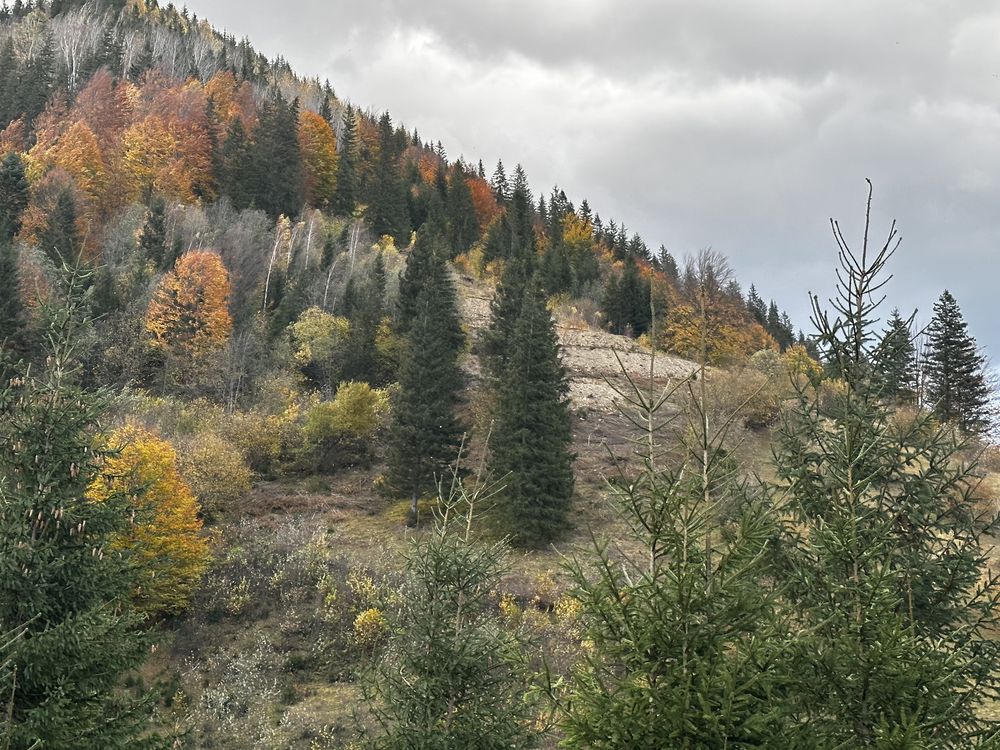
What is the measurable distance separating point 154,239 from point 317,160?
Answer: 34.6m

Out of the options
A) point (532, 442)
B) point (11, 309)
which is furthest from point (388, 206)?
point (532, 442)

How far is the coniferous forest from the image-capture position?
5.52 meters

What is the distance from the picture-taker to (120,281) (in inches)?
1843

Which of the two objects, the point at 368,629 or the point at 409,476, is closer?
the point at 368,629

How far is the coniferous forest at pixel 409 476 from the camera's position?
5523 millimetres

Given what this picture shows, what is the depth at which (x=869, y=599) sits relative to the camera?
606 cm

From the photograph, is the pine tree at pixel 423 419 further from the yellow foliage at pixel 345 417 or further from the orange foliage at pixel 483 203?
the orange foliage at pixel 483 203

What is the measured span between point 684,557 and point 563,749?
1.85 m

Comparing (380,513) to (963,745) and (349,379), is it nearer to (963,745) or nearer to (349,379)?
(349,379)

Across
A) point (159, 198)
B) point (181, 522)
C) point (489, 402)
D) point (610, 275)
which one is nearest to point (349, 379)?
point (489, 402)

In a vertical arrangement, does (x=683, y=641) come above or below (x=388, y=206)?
below

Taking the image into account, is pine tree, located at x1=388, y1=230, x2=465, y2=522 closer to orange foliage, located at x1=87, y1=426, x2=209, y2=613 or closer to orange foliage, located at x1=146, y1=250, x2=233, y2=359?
orange foliage, located at x1=87, y1=426, x2=209, y2=613

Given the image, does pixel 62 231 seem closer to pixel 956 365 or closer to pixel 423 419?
pixel 423 419

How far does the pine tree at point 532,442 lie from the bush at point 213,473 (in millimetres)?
13020
